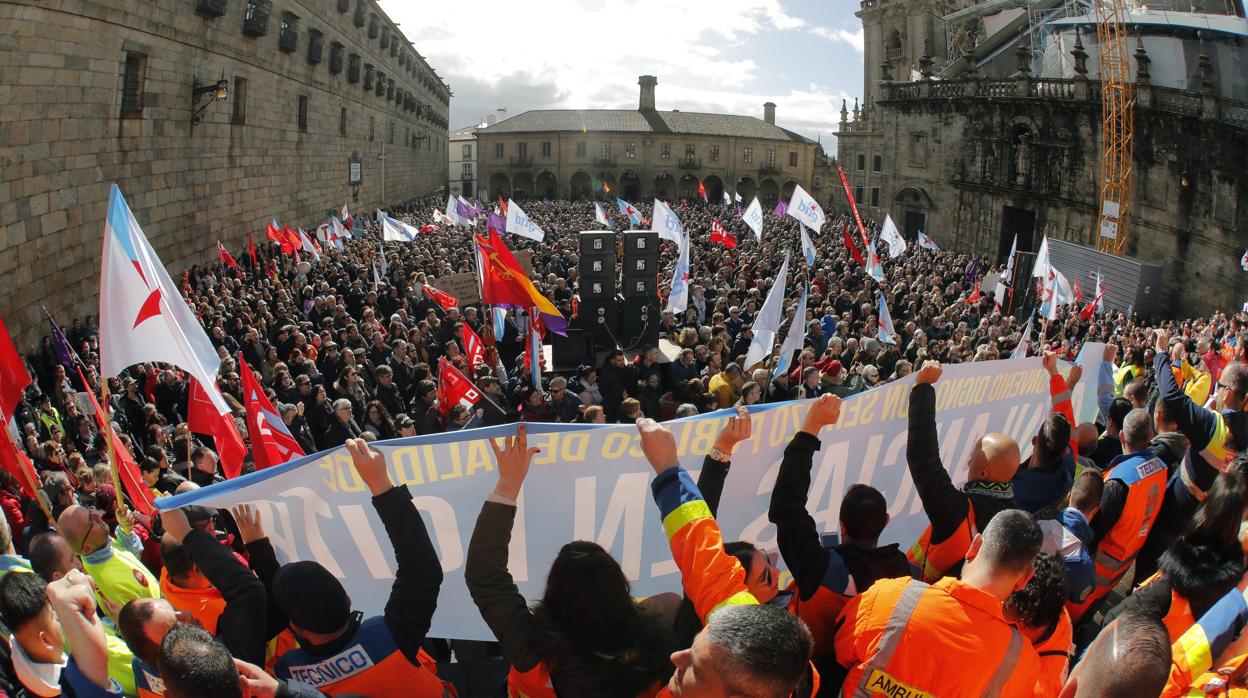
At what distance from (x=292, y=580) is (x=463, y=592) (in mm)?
1075

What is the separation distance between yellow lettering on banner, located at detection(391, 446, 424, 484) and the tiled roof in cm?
6924

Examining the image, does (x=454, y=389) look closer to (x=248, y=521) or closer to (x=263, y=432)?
(x=263, y=432)

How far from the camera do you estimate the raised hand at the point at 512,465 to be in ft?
9.08

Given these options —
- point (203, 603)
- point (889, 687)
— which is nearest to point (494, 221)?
point (203, 603)

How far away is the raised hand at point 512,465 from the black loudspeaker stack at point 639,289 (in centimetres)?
1161

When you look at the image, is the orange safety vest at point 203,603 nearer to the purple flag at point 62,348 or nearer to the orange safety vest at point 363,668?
the orange safety vest at point 363,668

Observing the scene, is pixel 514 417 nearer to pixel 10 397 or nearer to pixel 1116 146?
pixel 10 397

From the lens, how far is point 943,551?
3475 millimetres

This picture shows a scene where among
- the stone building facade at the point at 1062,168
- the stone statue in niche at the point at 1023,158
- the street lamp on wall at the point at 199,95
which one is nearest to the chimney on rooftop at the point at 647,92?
the stone building facade at the point at 1062,168

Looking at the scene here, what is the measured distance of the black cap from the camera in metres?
2.59

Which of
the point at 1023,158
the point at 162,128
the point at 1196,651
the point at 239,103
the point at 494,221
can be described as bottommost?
the point at 1196,651

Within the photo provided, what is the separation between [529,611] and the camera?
8.78 feet

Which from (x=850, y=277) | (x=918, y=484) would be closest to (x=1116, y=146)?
(x=850, y=277)

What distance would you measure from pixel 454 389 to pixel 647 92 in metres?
70.4
